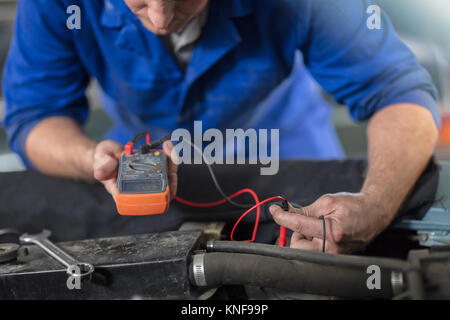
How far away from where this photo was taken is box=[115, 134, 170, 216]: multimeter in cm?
50

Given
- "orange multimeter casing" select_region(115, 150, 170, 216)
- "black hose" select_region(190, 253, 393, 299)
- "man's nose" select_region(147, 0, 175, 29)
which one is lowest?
"black hose" select_region(190, 253, 393, 299)

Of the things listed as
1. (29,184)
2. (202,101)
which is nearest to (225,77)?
(202,101)

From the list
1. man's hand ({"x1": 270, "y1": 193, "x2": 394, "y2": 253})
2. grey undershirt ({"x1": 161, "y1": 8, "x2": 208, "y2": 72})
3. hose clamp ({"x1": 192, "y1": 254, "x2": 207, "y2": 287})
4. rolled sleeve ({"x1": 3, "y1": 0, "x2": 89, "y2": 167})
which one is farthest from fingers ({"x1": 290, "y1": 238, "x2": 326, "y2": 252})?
rolled sleeve ({"x1": 3, "y1": 0, "x2": 89, "y2": 167})

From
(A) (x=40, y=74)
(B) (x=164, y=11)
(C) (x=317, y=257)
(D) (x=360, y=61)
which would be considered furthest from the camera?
(A) (x=40, y=74)

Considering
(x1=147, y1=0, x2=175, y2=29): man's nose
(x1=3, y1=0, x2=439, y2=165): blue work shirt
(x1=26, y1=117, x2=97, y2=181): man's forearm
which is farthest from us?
(x1=26, y1=117, x2=97, y2=181): man's forearm

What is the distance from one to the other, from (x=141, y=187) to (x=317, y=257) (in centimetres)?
21

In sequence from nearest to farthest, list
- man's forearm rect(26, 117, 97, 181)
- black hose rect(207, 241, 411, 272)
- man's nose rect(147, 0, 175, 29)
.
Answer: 1. black hose rect(207, 241, 411, 272)
2. man's nose rect(147, 0, 175, 29)
3. man's forearm rect(26, 117, 97, 181)

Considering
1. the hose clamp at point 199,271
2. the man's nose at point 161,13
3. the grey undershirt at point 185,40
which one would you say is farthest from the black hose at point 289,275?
the grey undershirt at point 185,40

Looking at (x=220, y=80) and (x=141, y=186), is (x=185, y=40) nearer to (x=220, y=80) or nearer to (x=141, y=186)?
(x=220, y=80)

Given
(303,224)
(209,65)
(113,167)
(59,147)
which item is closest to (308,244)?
(303,224)

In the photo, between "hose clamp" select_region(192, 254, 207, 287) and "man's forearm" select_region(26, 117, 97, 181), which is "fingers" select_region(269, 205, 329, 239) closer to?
"hose clamp" select_region(192, 254, 207, 287)

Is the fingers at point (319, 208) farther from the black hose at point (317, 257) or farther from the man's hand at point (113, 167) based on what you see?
the man's hand at point (113, 167)

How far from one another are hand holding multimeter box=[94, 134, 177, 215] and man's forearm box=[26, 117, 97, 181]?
176 mm

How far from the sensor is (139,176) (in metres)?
0.51
